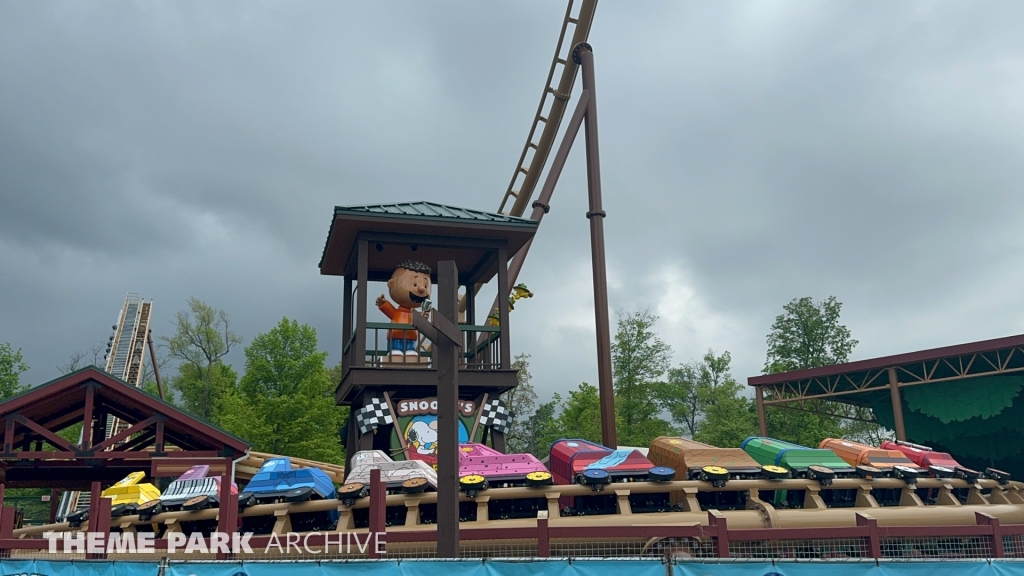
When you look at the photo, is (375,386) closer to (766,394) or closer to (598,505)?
(598,505)

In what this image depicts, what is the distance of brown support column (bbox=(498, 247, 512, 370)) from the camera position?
57.4 feet

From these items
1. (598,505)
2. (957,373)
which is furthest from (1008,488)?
(957,373)

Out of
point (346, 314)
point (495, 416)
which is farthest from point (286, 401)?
point (495, 416)

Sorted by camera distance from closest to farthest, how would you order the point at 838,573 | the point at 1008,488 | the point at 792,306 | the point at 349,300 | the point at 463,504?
the point at 838,573, the point at 463,504, the point at 1008,488, the point at 349,300, the point at 792,306

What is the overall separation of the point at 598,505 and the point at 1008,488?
7.65 metres

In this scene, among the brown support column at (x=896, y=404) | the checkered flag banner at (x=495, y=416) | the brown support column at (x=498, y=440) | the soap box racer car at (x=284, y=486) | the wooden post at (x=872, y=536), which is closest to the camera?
the wooden post at (x=872, y=536)

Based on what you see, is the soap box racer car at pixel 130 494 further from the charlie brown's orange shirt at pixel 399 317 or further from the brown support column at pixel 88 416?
the charlie brown's orange shirt at pixel 399 317

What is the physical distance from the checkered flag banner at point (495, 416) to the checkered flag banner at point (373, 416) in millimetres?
2049

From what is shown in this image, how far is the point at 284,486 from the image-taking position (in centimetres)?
1155

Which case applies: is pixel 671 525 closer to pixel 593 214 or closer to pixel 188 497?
pixel 188 497

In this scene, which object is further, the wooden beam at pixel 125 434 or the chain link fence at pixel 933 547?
the wooden beam at pixel 125 434

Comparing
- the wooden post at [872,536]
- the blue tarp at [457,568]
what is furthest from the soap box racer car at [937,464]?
the blue tarp at [457,568]

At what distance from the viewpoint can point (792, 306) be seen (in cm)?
4706

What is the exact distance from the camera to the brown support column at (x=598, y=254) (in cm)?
1798
